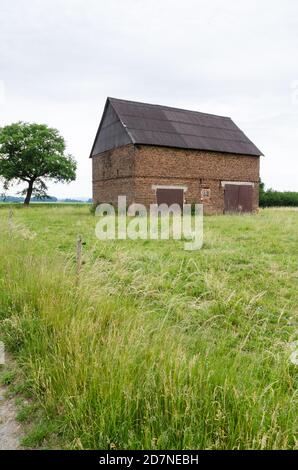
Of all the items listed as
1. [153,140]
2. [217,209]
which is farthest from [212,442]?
[217,209]

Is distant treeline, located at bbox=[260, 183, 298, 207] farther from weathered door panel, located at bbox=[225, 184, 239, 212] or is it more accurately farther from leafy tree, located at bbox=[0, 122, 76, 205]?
leafy tree, located at bbox=[0, 122, 76, 205]

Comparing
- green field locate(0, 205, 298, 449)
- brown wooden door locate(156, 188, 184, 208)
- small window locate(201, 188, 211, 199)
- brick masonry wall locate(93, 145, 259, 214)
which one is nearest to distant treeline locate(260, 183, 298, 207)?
brick masonry wall locate(93, 145, 259, 214)

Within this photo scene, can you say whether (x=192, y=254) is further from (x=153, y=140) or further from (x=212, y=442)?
(x=153, y=140)

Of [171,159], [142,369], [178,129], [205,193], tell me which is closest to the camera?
[142,369]

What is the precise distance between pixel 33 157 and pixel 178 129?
72.0 feet

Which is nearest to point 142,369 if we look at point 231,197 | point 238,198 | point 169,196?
point 169,196

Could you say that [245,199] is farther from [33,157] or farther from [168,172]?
[33,157]

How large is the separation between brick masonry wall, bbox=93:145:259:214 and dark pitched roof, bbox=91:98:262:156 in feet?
1.83

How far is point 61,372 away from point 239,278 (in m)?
4.48

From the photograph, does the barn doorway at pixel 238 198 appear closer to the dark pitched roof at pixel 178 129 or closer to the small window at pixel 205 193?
the small window at pixel 205 193

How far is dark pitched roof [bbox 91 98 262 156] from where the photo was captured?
2266cm

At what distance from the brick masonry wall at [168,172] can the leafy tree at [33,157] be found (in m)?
15.7

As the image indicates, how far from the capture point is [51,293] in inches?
163

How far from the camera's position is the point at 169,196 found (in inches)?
893
